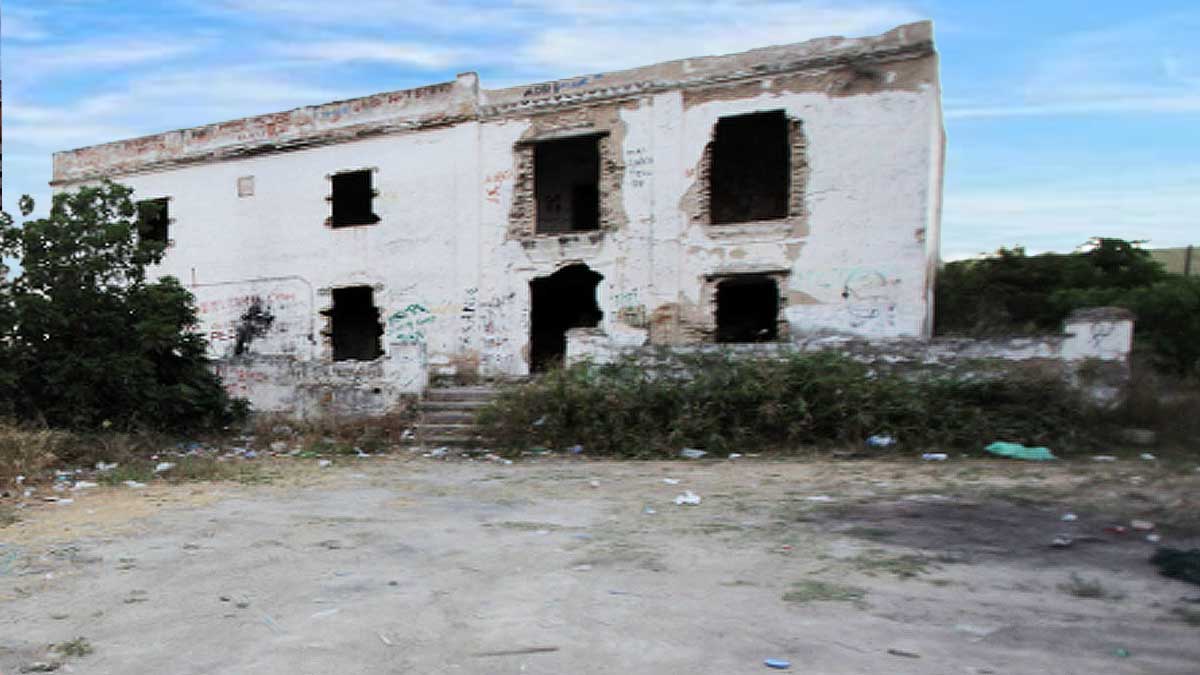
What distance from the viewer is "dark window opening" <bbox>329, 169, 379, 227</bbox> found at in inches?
580

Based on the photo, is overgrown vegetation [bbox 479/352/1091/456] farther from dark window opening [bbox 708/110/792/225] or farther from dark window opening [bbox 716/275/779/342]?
dark window opening [bbox 708/110/792/225]

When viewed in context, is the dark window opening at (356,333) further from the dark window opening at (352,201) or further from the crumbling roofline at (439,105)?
the crumbling roofline at (439,105)

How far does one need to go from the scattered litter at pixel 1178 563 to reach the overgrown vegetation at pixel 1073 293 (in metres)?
10.5

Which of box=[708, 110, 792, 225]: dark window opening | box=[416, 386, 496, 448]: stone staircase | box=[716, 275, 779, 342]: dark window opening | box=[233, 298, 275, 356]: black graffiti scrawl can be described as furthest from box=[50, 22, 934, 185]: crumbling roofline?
box=[416, 386, 496, 448]: stone staircase

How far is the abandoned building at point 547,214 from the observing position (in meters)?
10.2

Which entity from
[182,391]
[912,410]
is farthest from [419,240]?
[912,410]

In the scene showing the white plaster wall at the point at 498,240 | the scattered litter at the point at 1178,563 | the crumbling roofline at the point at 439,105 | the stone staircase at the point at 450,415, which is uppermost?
the crumbling roofline at the point at 439,105

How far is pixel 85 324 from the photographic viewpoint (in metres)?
8.12

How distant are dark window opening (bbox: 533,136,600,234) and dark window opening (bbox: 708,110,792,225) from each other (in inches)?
106

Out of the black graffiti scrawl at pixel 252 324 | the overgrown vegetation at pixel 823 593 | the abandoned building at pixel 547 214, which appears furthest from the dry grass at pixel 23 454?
the black graffiti scrawl at pixel 252 324

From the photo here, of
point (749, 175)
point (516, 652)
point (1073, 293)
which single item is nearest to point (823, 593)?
point (516, 652)

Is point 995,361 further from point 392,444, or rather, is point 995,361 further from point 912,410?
point 392,444

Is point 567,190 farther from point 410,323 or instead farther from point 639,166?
point 410,323

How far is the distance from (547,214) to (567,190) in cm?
69
